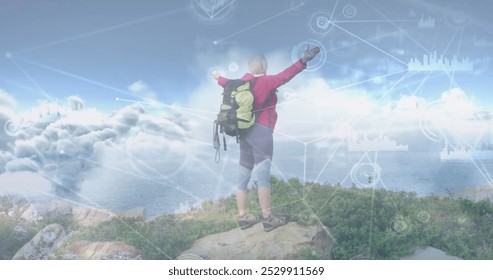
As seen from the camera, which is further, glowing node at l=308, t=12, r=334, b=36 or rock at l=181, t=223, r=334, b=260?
glowing node at l=308, t=12, r=334, b=36

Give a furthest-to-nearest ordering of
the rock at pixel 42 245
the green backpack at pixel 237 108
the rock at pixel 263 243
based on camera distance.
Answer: the rock at pixel 42 245
the green backpack at pixel 237 108
the rock at pixel 263 243

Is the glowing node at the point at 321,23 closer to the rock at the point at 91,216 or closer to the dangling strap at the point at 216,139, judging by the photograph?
the dangling strap at the point at 216,139

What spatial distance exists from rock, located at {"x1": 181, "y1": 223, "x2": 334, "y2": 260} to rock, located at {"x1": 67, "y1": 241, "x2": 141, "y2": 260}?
54 cm

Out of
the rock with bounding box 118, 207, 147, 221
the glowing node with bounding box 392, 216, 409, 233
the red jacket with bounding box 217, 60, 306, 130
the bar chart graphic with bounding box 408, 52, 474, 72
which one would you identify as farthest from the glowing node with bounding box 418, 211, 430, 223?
the rock with bounding box 118, 207, 147, 221

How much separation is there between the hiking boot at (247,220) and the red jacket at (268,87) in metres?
0.94

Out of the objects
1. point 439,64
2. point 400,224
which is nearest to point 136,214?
point 400,224

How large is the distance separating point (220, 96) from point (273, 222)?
1381 mm

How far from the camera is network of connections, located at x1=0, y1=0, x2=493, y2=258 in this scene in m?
5.85

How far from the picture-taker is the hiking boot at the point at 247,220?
5.89m

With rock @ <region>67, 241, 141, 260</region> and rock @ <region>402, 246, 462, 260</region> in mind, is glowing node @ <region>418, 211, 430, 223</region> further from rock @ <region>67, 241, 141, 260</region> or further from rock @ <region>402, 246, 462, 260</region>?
rock @ <region>67, 241, 141, 260</region>

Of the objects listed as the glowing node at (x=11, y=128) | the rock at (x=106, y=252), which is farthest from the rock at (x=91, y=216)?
the glowing node at (x=11, y=128)

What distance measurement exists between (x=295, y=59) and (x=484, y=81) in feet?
6.29

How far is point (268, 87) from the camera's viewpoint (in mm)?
5828
